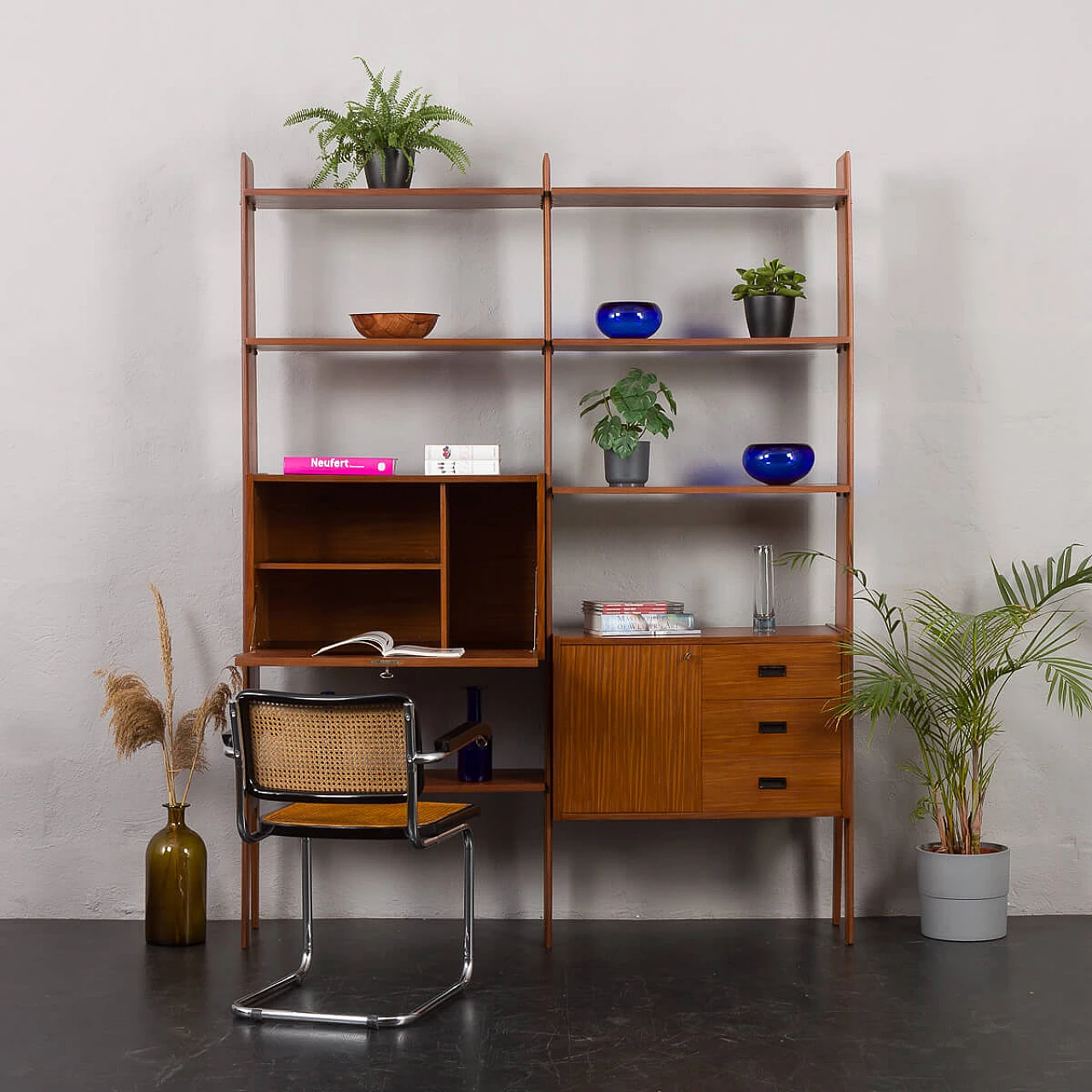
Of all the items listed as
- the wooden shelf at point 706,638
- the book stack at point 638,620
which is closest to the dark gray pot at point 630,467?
the book stack at point 638,620

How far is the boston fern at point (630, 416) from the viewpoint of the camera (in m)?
4.14

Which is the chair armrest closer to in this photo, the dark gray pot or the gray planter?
the dark gray pot

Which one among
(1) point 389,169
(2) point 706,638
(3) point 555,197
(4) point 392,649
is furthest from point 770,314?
(4) point 392,649

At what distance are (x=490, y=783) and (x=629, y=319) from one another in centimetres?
161

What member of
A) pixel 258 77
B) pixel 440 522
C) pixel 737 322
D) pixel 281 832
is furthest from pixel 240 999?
pixel 258 77

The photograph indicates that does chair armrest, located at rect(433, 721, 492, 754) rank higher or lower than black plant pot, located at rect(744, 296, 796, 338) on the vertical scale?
lower

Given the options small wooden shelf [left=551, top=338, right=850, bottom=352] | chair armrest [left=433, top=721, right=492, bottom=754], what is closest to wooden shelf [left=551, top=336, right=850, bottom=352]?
small wooden shelf [left=551, top=338, right=850, bottom=352]

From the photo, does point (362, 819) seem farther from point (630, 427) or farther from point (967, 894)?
point (967, 894)

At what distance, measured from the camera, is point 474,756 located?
13.7 feet

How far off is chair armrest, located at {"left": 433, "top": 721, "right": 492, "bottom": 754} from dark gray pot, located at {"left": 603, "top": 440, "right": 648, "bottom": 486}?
3.34 ft

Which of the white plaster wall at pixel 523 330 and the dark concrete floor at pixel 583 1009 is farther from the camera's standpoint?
the white plaster wall at pixel 523 330

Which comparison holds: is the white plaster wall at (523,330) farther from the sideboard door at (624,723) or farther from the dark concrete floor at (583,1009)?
the sideboard door at (624,723)

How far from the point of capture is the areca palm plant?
414cm

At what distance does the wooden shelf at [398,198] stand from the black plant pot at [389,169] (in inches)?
1.9
